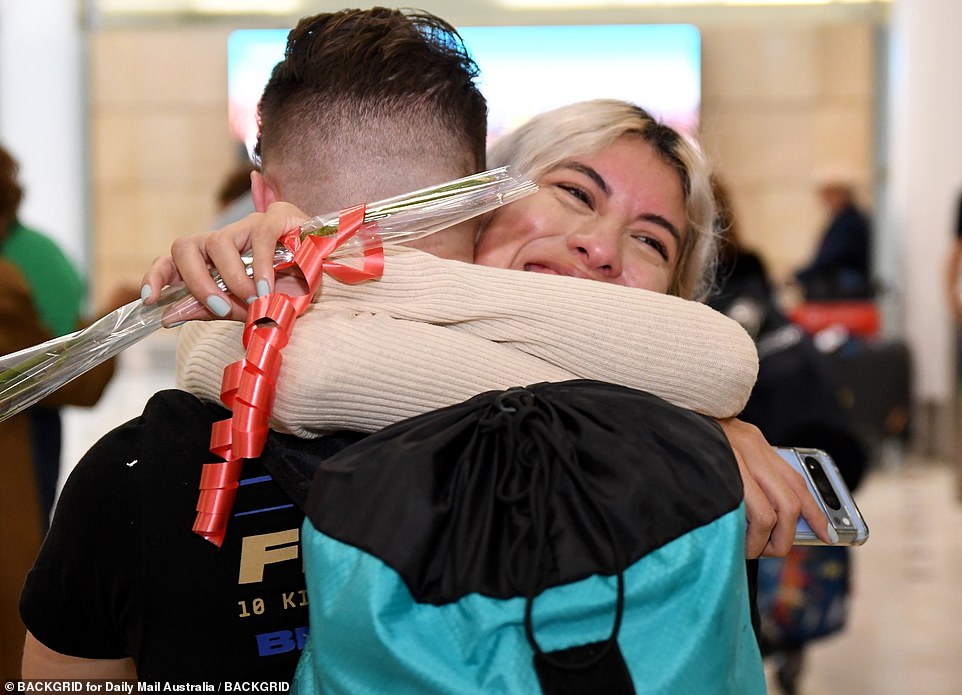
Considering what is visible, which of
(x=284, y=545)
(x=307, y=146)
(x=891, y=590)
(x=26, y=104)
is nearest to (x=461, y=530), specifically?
(x=284, y=545)

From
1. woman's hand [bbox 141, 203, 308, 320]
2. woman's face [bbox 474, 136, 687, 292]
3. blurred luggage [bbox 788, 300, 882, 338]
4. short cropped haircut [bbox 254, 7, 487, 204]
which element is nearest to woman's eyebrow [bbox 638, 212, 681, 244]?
woman's face [bbox 474, 136, 687, 292]

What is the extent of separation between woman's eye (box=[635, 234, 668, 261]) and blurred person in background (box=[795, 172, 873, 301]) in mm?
7050

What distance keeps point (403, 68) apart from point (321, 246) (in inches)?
10.1

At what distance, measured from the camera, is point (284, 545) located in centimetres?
109

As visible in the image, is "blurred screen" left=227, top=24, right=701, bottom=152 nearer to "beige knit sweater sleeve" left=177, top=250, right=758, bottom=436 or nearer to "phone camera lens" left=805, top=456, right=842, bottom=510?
"phone camera lens" left=805, top=456, right=842, bottom=510

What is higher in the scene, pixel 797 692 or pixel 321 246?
pixel 321 246

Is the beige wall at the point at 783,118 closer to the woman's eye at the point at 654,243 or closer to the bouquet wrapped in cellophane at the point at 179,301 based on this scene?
the woman's eye at the point at 654,243

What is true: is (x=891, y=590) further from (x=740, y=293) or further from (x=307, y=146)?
(x=307, y=146)

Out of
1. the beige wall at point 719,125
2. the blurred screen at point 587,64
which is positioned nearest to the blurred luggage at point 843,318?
the beige wall at point 719,125

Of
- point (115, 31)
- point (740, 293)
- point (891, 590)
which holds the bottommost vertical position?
point (891, 590)

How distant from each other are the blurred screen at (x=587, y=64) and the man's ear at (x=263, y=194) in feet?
28.2

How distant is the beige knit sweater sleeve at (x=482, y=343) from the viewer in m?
0.95

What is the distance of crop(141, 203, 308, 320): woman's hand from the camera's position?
986 millimetres

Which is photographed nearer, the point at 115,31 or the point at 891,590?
the point at 891,590
